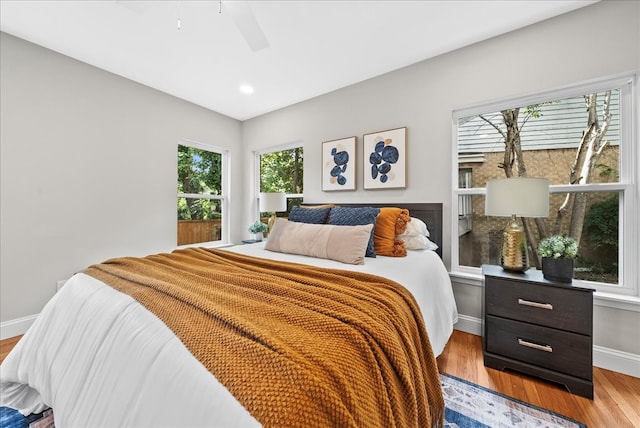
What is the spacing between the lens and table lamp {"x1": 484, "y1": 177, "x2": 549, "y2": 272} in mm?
1771

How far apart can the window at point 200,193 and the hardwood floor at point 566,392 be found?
1991 millimetres

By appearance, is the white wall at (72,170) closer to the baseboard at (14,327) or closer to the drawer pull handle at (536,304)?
the baseboard at (14,327)

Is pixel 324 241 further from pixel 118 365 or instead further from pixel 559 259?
pixel 559 259

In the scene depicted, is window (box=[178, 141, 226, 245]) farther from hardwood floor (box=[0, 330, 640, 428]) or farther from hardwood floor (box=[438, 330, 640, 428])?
hardwood floor (box=[438, 330, 640, 428])

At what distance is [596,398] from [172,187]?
13.9ft

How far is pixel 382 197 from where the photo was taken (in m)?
2.90

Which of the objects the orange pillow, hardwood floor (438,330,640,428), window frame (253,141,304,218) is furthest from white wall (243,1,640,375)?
the orange pillow

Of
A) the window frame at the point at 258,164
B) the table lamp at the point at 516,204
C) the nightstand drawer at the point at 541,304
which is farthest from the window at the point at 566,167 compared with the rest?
the window frame at the point at 258,164

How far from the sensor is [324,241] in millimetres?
2041

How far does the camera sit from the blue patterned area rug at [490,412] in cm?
139

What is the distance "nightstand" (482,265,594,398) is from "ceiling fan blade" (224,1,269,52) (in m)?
2.28

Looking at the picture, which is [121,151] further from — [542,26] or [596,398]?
[596,398]

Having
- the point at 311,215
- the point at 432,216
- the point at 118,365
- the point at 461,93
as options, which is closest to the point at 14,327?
the point at 118,365

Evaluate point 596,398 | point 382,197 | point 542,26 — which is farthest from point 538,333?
point 542,26
